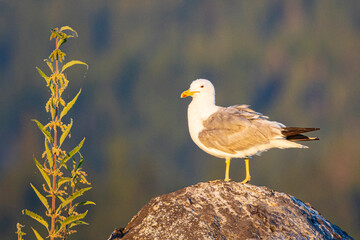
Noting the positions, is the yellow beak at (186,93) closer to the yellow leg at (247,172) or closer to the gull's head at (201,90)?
the gull's head at (201,90)

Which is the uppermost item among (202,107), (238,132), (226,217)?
(202,107)

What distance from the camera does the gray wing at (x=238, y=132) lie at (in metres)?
8.87

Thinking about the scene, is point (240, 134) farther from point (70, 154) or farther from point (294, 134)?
point (70, 154)

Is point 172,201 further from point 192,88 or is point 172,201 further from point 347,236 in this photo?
point 192,88

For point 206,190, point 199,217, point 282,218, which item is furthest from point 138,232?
point 282,218

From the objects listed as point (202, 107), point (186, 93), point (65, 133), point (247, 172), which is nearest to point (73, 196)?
point (65, 133)

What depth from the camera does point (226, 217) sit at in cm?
648

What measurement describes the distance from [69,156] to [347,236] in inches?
191

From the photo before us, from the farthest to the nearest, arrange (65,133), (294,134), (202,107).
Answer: (202,107), (294,134), (65,133)

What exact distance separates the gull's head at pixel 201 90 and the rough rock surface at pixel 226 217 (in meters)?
2.92

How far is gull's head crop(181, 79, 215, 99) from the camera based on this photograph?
9.84 m

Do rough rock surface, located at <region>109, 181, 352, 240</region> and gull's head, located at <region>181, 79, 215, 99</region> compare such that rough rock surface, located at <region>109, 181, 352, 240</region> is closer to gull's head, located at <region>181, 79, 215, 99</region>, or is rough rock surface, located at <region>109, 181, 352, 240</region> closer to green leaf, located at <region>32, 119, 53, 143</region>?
green leaf, located at <region>32, 119, 53, 143</region>

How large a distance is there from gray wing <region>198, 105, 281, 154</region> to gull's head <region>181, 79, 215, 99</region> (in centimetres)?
97

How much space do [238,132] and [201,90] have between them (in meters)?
1.46
